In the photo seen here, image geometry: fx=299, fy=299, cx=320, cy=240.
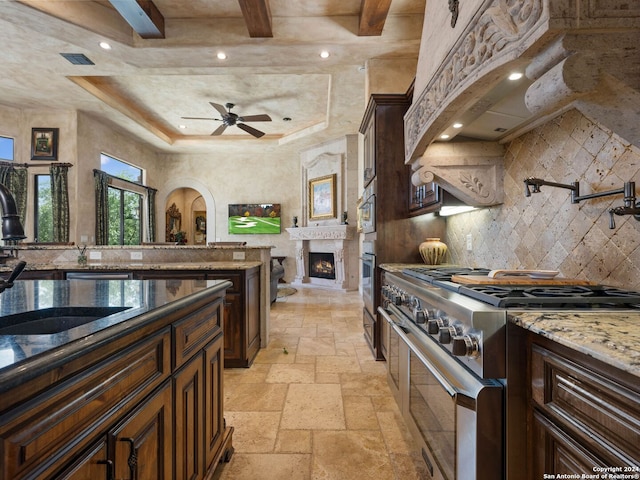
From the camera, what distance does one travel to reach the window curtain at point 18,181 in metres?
5.27

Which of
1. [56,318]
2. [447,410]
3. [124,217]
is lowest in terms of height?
[447,410]

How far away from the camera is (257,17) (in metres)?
2.99

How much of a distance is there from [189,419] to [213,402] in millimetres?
274

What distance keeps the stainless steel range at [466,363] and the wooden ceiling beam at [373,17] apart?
9.07 feet

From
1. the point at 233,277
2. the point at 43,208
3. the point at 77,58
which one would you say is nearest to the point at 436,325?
the point at 233,277

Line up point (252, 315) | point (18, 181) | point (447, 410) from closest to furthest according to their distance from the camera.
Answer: point (447, 410) → point (252, 315) → point (18, 181)

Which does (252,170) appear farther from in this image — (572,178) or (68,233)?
(572,178)

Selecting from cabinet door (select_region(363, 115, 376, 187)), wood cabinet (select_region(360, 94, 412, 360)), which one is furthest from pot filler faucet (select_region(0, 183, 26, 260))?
cabinet door (select_region(363, 115, 376, 187))

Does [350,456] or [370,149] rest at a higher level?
[370,149]

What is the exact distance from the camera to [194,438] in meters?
1.17

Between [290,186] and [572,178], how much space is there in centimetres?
745

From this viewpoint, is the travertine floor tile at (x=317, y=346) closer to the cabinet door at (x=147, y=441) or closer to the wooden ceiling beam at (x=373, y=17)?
the cabinet door at (x=147, y=441)

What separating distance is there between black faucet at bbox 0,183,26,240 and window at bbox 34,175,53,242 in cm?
604

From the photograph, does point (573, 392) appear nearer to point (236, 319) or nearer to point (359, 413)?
point (359, 413)
